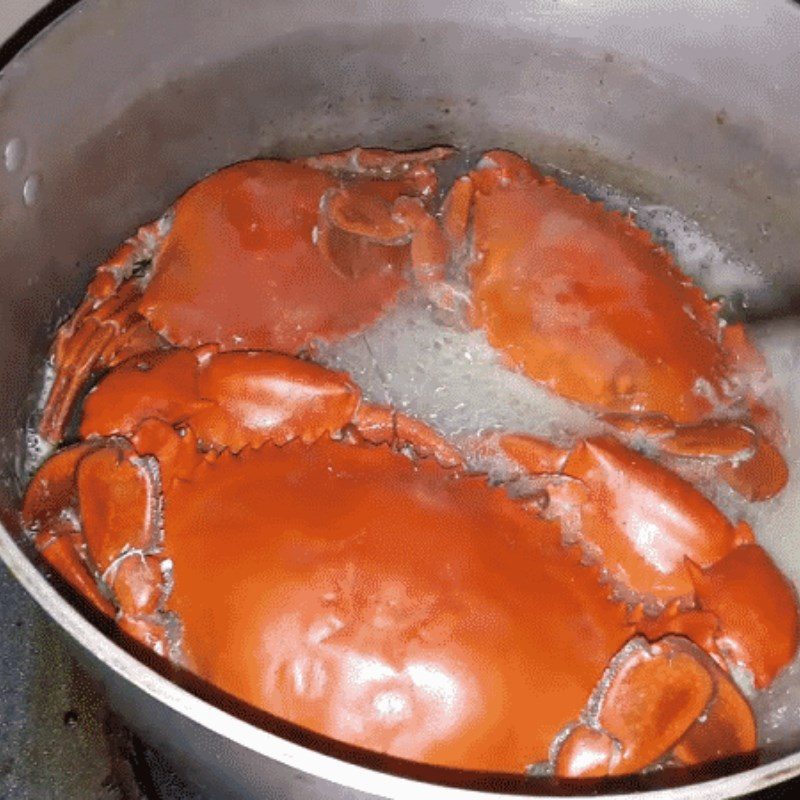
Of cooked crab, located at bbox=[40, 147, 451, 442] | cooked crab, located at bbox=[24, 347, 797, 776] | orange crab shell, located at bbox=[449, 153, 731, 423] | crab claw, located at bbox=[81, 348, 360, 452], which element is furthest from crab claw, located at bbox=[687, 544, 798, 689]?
cooked crab, located at bbox=[40, 147, 451, 442]

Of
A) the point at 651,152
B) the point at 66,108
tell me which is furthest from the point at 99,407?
the point at 651,152

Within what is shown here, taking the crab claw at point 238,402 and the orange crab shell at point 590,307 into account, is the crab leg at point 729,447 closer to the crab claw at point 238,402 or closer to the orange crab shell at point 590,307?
the orange crab shell at point 590,307

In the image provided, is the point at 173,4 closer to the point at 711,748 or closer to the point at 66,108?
the point at 66,108

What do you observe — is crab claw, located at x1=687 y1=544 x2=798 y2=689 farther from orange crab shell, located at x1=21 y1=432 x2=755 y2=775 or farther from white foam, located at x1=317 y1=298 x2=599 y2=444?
white foam, located at x1=317 y1=298 x2=599 y2=444

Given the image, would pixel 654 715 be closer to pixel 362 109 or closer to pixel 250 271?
pixel 250 271

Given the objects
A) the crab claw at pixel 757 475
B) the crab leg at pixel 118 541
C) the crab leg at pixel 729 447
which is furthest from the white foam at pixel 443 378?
the crab leg at pixel 118 541

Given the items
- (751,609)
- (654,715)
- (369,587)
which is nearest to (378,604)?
(369,587)

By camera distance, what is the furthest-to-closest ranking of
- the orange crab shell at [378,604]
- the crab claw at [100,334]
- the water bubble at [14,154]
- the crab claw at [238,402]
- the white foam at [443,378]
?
the white foam at [443,378], the crab claw at [100,334], the crab claw at [238,402], the water bubble at [14,154], the orange crab shell at [378,604]
